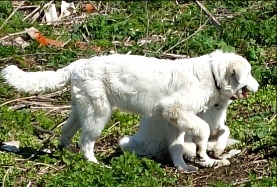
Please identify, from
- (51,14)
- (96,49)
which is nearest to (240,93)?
(96,49)

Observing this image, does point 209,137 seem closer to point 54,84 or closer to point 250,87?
point 250,87

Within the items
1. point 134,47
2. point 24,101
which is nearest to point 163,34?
point 134,47

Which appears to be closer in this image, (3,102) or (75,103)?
(75,103)

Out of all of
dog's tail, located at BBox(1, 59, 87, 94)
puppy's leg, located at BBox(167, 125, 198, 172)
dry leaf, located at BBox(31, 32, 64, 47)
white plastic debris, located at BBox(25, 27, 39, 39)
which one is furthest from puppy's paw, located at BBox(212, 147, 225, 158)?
white plastic debris, located at BBox(25, 27, 39, 39)

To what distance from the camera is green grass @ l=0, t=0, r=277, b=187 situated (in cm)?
948

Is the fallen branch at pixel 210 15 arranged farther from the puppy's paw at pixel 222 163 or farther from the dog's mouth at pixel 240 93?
the puppy's paw at pixel 222 163

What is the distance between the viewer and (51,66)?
13.8m

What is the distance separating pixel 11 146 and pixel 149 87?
1975 millimetres

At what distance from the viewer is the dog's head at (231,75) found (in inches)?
395

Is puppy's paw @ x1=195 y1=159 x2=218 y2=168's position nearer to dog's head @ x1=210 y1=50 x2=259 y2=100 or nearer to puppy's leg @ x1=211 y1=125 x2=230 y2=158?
puppy's leg @ x1=211 y1=125 x2=230 y2=158

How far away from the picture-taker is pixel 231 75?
1010cm

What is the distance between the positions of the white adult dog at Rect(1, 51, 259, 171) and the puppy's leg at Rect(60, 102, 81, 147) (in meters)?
0.16

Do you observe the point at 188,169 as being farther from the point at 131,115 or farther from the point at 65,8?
the point at 65,8

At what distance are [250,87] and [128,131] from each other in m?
1.96
